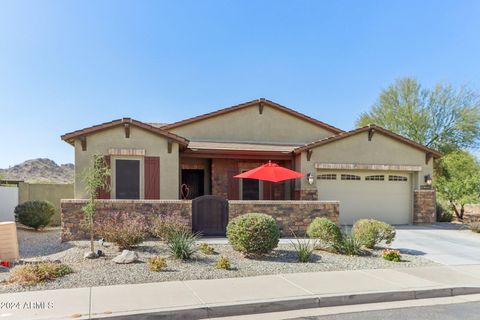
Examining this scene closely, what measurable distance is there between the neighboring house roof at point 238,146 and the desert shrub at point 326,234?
707cm

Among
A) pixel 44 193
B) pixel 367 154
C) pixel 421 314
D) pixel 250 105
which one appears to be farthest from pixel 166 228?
pixel 250 105

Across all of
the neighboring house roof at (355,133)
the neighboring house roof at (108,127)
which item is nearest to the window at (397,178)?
the neighboring house roof at (355,133)

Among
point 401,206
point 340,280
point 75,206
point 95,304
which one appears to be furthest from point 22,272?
point 401,206

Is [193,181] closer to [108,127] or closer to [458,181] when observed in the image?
[108,127]

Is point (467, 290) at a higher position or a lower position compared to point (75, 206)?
lower

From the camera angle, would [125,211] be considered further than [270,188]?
No

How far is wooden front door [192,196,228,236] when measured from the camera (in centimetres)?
1269

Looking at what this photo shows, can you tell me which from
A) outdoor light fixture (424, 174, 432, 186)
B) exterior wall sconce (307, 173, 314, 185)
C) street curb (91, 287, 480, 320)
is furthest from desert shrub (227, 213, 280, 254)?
outdoor light fixture (424, 174, 432, 186)

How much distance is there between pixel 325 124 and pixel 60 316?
16.9 metres

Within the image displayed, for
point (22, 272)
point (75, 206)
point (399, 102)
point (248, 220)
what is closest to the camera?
point (22, 272)

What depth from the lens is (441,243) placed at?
1276cm

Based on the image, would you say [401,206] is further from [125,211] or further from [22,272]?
[22,272]

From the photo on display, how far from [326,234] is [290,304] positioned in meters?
4.38

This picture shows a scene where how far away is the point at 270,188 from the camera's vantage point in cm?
1800
